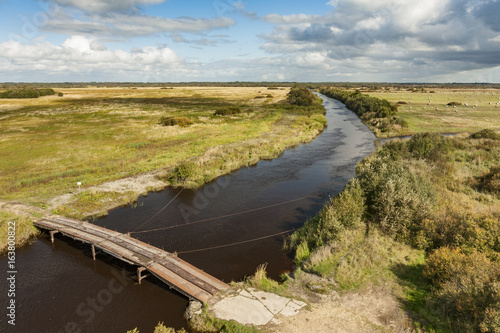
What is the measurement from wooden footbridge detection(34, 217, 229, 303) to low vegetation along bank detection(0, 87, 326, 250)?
3.16 meters

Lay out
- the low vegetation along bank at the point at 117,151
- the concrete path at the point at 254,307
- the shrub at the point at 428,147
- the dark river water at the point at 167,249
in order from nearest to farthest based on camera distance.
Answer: the concrete path at the point at 254,307, the dark river water at the point at 167,249, the low vegetation along bank at the point at 117,151, the shrub at the point at 428,147

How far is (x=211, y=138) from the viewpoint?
5262cm

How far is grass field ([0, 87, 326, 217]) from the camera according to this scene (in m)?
29.8

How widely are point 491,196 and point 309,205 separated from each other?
1492 centimetres

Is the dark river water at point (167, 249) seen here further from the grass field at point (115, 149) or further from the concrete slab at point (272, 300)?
the grass field at point (115, 149)

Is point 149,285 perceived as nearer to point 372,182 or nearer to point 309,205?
point 309,205

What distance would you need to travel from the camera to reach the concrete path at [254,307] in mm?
12752

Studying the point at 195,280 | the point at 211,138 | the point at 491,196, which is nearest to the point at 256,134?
the point at 211,138

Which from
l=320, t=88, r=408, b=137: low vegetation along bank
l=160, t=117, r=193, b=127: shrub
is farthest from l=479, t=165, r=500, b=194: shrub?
l=160, t=117, r=193, b=127: shrub

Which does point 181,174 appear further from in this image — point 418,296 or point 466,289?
point 466,289

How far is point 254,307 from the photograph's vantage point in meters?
13.5

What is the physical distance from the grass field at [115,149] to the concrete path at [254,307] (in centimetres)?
1819

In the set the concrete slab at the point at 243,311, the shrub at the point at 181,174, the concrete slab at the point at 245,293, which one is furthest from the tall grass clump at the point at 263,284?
the shrub at the point at 181,174

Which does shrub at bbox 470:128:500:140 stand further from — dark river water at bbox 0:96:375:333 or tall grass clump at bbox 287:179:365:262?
tall grass clump at bbox 287:179:365:262
